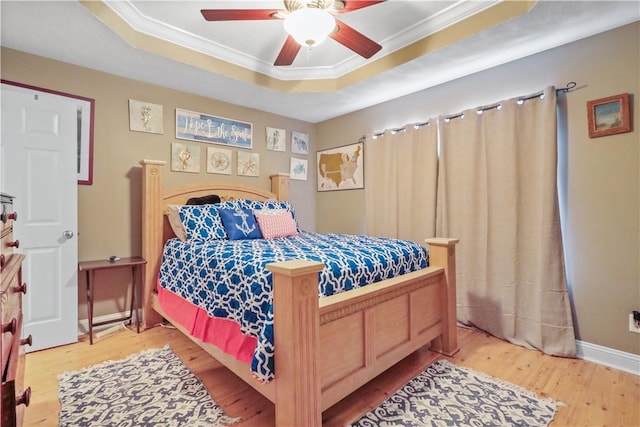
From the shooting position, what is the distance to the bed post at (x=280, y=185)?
382 centimetres

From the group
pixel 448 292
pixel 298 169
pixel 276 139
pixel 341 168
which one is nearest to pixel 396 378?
pixel 448 292

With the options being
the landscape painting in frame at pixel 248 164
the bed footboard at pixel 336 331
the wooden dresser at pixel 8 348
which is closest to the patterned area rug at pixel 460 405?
the bed footboard at pixel 336 331

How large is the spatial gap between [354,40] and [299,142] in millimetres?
2334

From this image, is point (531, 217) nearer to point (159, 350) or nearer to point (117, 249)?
point (159, 350)

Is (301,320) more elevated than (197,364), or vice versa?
(301,320)

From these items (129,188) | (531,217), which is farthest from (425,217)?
A: (129,188)

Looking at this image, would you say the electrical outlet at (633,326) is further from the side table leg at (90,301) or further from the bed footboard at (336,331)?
the side table leg at (90,301)

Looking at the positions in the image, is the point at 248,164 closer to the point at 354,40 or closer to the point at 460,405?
the point at 354,40

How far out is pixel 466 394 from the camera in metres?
1.74

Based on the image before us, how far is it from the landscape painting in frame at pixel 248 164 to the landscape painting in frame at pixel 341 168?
94cm

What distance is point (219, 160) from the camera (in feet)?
11.4

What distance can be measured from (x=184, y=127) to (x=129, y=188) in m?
0.83

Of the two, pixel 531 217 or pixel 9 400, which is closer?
pixel 9 400

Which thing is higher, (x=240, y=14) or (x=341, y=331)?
(x=240, y=14)
